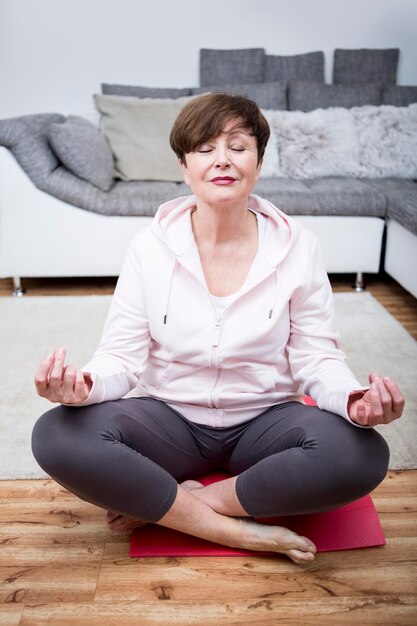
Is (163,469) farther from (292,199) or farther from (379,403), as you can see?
(292,199)

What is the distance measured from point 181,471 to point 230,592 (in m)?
0.28

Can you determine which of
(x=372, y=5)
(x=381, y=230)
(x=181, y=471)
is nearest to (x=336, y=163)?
(x=381, y=230)

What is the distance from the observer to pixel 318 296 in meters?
1.43

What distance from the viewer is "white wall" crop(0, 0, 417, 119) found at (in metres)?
3.91

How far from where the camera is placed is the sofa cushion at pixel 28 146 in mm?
2883

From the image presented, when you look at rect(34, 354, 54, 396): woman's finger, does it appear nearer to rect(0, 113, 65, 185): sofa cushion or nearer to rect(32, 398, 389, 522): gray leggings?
rect(32, 398, 389, 522): gray leggings

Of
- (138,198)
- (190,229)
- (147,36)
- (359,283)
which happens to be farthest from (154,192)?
(190,229)

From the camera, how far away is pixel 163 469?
4.25 feet

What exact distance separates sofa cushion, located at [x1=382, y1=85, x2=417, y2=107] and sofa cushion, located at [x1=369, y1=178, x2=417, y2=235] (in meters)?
0.64

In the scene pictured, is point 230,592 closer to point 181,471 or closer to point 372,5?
point 181,471

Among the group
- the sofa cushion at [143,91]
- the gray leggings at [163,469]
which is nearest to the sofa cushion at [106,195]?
the sofa cushion at [143,91]

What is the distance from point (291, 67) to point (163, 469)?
3.31 meters

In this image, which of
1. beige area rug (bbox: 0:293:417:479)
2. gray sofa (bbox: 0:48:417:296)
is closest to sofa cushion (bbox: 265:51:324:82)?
gray sofa (bbox: 0:48:417:296)

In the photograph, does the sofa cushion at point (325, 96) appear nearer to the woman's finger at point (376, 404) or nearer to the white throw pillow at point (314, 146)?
the white throw pillow at point (314, 146)
